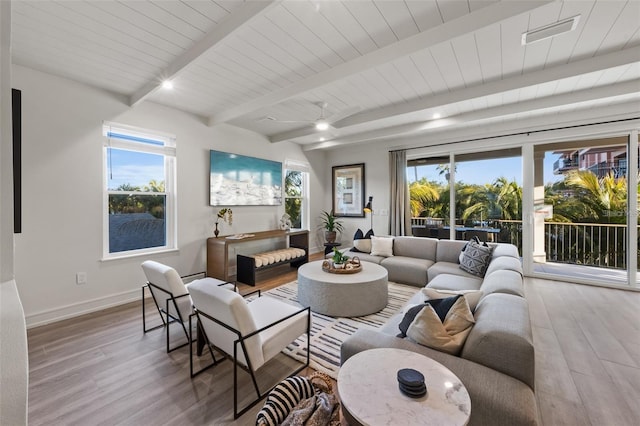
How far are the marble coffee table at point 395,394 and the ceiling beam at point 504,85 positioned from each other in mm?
3295

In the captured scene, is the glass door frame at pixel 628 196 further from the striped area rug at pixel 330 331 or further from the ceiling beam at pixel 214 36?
the ceiling beam at pixel 214 36

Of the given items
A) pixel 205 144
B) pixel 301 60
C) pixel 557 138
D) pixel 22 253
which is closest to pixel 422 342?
pixel 301 60

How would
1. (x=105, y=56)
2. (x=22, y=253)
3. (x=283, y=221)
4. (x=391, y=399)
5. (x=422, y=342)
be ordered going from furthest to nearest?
(x=283, y=221), (x=22, y=253), (x=105, y=56), (x=422, y=342), (x=391, y=399)

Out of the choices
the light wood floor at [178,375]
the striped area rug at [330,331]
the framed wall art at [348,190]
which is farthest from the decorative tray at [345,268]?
the framed wall art at [348,190]

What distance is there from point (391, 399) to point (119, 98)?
171 inches

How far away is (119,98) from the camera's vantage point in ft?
11.3

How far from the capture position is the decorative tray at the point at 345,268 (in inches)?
133

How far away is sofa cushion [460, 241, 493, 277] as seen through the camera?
349 centimetres

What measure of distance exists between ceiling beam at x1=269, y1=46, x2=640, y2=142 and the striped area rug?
268cm

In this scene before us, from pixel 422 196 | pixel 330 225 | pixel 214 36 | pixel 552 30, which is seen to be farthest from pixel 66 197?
pixel 422 196

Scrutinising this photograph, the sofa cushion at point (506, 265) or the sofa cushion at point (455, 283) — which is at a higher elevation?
the sofa cushion at point (506, 265)

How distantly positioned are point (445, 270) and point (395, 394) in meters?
3.00

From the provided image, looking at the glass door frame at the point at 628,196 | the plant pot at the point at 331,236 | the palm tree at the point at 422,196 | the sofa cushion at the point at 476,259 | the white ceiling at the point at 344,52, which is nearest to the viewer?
the white ceiling at the point at 344,52

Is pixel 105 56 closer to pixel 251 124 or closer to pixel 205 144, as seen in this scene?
pixel 205 144
